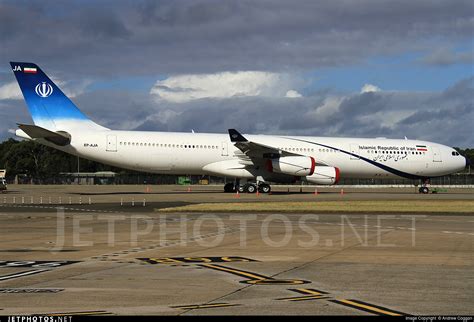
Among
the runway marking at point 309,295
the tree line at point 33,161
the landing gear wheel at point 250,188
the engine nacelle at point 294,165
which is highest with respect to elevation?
the tree line at point 33,161

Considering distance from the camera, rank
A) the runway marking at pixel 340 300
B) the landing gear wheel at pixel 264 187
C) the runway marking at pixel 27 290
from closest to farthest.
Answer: the runway marking at pixel 340 300, the runway marking at pixel 27 290, the landing gear wheel at pixel 264 187

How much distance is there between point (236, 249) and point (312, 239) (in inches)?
125

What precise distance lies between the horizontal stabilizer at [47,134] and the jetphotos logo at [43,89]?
295 centimetres

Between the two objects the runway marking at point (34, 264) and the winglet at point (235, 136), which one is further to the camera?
the winglet at point (235, 136)

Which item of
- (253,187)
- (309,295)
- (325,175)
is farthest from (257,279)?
(253,187)

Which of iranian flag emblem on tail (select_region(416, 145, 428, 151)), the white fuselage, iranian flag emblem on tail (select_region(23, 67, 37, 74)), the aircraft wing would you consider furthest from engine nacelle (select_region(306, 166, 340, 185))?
iranian flag emblem on tail (select_region(23, 67, 37, 74))

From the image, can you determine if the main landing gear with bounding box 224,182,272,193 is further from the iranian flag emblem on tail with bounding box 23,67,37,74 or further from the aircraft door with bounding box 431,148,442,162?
the iranian flag emblem on tail with bounding box 23,67,37,74

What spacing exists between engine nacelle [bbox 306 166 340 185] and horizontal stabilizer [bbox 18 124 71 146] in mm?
17496

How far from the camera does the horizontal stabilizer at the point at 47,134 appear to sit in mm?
43144

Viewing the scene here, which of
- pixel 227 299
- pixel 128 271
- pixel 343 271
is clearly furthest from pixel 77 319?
pixel 343 271

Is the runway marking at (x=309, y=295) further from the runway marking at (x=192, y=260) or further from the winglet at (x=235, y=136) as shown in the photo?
the winglet at (x=235, y=136)

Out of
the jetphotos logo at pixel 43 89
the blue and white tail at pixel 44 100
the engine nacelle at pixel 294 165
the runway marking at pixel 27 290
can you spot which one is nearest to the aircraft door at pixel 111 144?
the blue and white tail at pixel 44 100

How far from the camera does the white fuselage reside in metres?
46.9

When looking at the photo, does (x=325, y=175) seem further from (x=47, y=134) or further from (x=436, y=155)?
(x=47, y=134)
